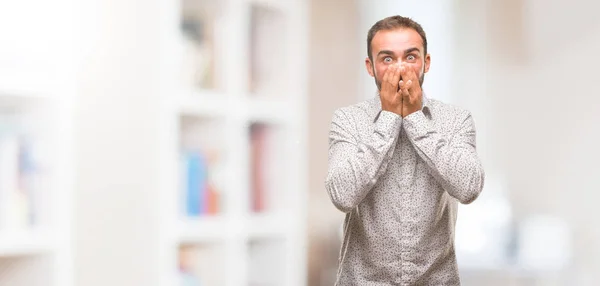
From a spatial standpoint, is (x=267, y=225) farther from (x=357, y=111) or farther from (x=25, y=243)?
(x=357, y=111)

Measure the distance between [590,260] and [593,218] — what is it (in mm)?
172

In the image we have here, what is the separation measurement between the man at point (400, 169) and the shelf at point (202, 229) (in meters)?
1.43

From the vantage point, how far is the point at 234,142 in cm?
229

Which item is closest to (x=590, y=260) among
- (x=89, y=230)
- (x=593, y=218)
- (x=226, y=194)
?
(x=593, y=218)

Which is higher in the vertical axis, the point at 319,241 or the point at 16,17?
the point at 16,17

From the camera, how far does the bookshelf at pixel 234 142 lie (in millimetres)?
2105

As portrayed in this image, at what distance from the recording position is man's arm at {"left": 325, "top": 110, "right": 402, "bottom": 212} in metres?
0.68

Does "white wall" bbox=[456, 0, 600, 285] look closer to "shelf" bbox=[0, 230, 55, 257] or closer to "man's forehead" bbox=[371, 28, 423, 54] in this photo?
"shelf" bbox=[0, 230, 55, 257]

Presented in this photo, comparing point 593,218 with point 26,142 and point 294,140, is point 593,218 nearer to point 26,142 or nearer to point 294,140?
point 294,140

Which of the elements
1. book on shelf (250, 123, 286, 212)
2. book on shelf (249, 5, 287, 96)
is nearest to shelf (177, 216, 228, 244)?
book on shelf (250, 123, 286, 212)

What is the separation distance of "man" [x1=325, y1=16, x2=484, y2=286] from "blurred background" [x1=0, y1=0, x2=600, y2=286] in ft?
2.49

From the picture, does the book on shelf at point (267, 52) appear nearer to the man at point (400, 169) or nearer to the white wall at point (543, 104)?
the white wall at point (543, 104)

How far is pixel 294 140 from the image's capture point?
2514 millimetres

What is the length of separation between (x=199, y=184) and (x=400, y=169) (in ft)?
5.06
